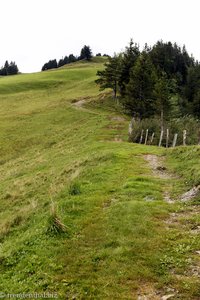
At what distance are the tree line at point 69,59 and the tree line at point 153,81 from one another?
7176cm

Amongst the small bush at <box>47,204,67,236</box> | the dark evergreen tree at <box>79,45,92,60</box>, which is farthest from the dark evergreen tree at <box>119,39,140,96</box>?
the dark evergreen tree at <box>79,45,92,60</box>

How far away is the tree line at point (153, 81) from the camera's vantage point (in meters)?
49.2

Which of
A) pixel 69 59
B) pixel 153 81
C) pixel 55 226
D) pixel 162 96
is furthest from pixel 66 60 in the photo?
pixel 55 226

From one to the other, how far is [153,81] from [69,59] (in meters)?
136

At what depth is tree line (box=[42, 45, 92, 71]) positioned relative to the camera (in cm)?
16812

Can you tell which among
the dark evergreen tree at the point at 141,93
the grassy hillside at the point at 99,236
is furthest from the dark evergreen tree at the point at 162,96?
the grassy hillside at the point at 99,236

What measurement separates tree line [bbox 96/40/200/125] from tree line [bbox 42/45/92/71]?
7176cm

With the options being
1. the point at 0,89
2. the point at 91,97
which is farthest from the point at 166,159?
the point at 0,89

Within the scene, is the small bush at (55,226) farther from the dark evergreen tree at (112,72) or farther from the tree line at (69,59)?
→ the tree line at (69,59)

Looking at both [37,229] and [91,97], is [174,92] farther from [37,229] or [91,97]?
[37,229]

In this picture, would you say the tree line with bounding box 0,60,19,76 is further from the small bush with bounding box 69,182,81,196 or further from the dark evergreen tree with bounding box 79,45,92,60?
the small bush with bounding box 69,182,81,196

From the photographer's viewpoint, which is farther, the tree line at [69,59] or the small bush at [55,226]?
the tree line at [69,59]

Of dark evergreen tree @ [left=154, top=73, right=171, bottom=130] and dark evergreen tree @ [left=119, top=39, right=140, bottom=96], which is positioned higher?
dark evergreen tree @ [left=119, top=39, right=140, bottom=96]

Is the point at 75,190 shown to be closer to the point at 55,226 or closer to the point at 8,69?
the point at 55,226
